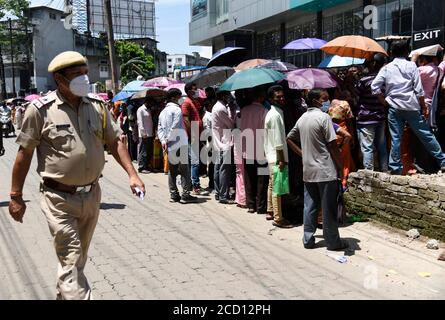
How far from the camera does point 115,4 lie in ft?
167

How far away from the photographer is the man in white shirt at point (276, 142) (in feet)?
21.6

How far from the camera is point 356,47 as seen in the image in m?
8.00

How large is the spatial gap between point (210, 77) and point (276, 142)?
3.48 m

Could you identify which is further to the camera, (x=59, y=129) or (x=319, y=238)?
(x=319, y=238)

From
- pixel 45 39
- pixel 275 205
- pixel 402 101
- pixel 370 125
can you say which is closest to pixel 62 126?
pixel 275 205

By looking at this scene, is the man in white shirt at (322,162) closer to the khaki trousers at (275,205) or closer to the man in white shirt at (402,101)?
the khaki trousers at (275,205)

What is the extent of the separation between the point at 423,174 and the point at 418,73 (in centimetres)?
141

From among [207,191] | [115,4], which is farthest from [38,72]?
[207,191]

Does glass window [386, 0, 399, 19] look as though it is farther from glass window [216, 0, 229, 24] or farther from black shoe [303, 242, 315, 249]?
glass window [216, 0, 229, 24]

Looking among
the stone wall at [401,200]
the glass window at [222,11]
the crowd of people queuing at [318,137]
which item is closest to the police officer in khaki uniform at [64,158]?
the crowd of people queuing at [318,137]

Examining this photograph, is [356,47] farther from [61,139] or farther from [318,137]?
[61,139]

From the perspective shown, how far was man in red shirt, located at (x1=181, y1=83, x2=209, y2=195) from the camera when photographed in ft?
30.1

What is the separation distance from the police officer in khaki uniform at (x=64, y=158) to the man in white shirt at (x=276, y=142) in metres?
3.44

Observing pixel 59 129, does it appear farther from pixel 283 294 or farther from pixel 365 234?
pixel 365 234
